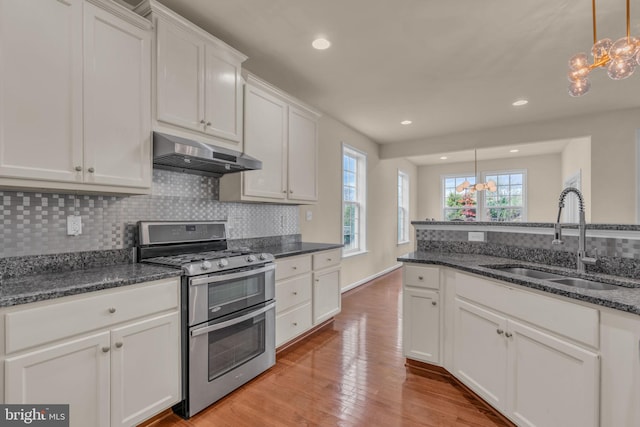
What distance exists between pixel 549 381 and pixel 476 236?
1317 millimetres

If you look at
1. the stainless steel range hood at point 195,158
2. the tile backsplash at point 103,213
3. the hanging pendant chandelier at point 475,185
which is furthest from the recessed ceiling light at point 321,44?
the hanging pendant chandelier at point 475,185

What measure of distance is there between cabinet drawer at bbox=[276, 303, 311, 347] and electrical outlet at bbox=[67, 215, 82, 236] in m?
1.58

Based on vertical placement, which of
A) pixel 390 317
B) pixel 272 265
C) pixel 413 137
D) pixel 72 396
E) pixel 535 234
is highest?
pixel 413 137

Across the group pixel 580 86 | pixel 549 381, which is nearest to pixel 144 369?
pixel 549 381

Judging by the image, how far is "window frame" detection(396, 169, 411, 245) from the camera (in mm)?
7434

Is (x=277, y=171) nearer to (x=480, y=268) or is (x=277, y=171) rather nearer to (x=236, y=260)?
(x=236, y=260)

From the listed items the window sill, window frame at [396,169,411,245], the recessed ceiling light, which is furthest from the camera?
window frame at [396,169,411,245]

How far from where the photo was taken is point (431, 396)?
6.98 ft

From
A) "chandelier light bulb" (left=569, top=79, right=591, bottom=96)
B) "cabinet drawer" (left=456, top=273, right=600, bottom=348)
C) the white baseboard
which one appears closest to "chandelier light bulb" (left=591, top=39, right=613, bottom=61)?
"chandelier light bulb" (left=569, top=79, right=591, bottom=96)

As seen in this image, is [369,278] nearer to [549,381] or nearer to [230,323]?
[230,323]

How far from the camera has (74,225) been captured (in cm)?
188

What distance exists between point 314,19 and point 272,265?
6.34 ft

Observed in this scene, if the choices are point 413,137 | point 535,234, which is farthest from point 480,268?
point 413,137

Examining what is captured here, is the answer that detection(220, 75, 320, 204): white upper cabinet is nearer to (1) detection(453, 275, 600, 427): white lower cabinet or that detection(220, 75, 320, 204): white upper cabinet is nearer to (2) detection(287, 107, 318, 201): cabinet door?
(2) detection(287, 107, 318, 201): cabinet door
